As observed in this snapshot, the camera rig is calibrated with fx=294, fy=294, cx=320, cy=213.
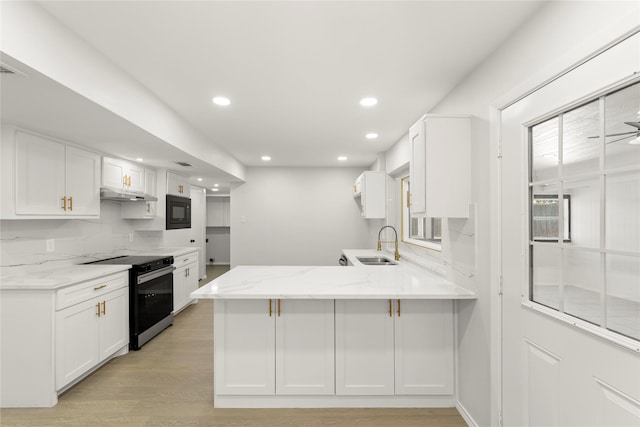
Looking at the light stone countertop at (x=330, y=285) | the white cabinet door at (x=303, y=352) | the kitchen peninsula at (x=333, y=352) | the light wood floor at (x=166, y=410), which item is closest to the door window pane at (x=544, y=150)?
the light stone countertop at (x=330, y=285)

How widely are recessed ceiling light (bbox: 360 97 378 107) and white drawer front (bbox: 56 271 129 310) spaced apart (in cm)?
288

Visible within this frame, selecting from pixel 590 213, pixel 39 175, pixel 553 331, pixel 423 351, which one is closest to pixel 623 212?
pixel 590 213

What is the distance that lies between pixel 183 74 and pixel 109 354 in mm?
2677

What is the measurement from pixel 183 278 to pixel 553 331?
4.39 metres

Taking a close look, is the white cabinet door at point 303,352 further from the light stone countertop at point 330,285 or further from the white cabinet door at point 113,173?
the white cabinet door at point 113,173

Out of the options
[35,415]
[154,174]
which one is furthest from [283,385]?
[154,174]

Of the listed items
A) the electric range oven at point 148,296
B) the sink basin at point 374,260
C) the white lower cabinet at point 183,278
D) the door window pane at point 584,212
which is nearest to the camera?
the door window pane at point 584,212

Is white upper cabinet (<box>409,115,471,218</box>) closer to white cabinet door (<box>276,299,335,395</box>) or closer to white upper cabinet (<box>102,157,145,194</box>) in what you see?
white cabinet door (<box>276,299,335,395</box>)

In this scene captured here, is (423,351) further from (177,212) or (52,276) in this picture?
(177,212)

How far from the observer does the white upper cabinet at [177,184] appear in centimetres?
447

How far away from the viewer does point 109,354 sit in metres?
2.83

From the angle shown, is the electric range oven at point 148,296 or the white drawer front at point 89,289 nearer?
the white drawer front at point 89,289

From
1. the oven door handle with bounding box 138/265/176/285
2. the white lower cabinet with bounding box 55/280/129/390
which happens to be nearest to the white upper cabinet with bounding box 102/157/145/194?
the oven door handle with bounding box 138/265/176/285

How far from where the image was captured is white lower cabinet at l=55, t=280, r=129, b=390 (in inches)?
91.1
